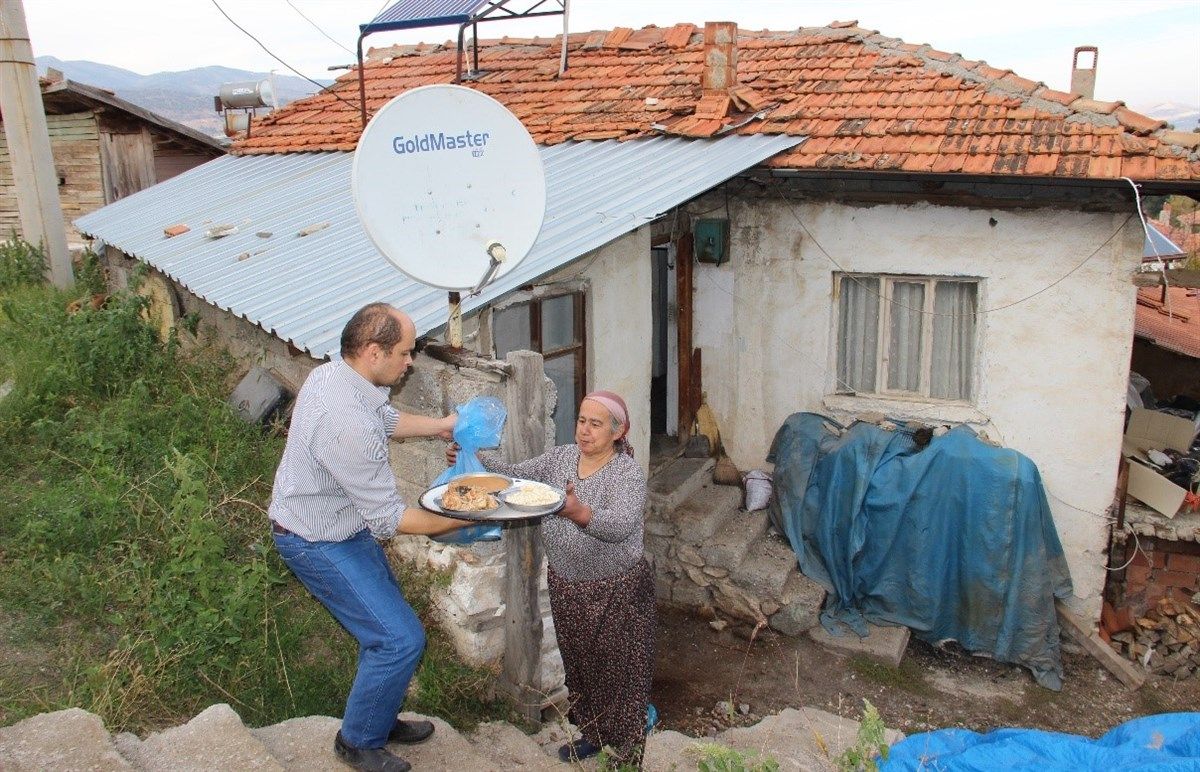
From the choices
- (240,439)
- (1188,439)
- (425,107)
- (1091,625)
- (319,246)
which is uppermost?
(425,107)

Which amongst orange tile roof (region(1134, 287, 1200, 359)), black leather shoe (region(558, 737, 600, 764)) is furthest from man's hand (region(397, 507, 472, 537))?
orange tile roof (region(1134, 287, 1200, 359))

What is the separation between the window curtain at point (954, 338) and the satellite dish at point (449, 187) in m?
4.44

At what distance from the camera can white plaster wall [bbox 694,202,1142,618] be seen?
23.2 ft

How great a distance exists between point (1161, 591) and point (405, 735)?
21.5 feet

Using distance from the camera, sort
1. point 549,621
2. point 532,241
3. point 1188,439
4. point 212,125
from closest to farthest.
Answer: point 532,241 → point 549,621 → point 1188,439 → point 212,125

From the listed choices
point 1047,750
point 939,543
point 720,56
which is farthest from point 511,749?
point 720,56

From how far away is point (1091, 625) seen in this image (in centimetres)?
747

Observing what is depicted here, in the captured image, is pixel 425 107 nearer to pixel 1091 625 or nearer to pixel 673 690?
pixel 673 690

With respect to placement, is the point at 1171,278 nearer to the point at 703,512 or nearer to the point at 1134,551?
the point at 1134,551

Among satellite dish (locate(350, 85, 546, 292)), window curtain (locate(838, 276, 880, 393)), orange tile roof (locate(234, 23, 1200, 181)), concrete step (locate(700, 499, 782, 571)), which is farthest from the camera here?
window curtain (locate(838, 276, 880, 393))

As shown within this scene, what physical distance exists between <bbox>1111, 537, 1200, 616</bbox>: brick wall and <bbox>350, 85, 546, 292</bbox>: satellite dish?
5.91 m

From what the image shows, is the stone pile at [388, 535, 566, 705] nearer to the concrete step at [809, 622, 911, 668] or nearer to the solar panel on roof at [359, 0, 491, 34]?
the concrete step at [809, 622, 911, 668]

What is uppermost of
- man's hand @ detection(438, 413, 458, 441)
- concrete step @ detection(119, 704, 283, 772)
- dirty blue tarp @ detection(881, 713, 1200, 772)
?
man's hand @ detection(438, 413, 458, 441)

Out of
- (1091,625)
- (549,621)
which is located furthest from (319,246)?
(1091,625)
